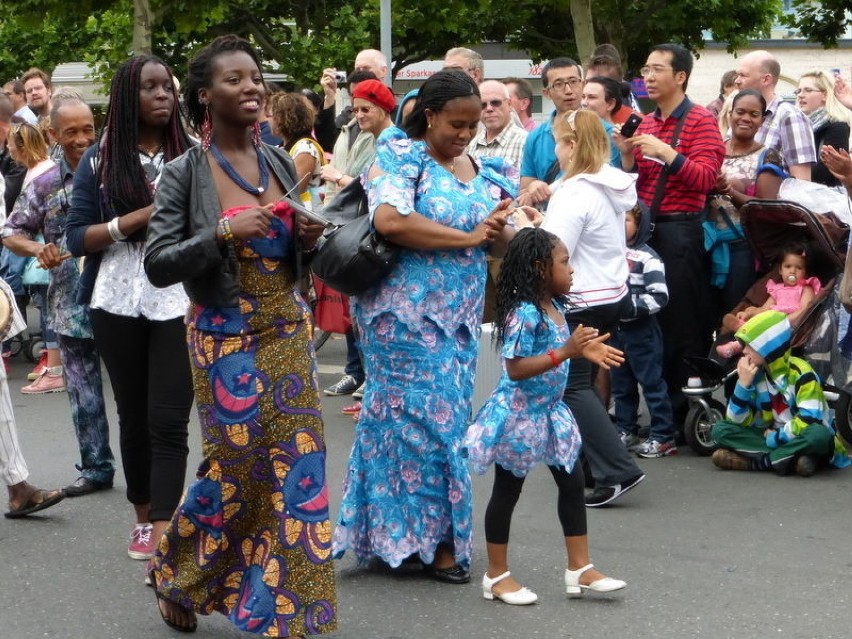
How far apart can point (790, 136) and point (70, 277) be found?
431 centimetres

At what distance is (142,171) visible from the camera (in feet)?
19.2

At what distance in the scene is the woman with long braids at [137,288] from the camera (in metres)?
5.71

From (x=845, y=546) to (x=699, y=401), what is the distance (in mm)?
1883

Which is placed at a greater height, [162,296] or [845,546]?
[162,296]

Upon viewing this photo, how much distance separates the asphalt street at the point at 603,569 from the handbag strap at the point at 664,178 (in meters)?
1.48

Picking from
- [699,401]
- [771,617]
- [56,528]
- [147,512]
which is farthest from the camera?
[699,401]

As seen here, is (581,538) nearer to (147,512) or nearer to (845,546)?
(845,546)

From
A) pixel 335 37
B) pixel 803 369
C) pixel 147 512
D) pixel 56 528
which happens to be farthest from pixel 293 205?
pixel 335 37

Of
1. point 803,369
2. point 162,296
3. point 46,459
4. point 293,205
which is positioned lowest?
point 46,459

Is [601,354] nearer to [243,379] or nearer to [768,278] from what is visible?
[243,379]

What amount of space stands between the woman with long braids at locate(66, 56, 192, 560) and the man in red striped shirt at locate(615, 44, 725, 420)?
3109mm

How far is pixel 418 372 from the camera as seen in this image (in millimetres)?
5652

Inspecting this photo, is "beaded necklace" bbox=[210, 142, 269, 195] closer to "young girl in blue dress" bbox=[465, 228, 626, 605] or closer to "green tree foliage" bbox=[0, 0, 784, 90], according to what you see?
"young girl in blue dress" bbox=[465, 228, 626, 605]

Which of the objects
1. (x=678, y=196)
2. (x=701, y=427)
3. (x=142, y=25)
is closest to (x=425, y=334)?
(x=701, y=427)
